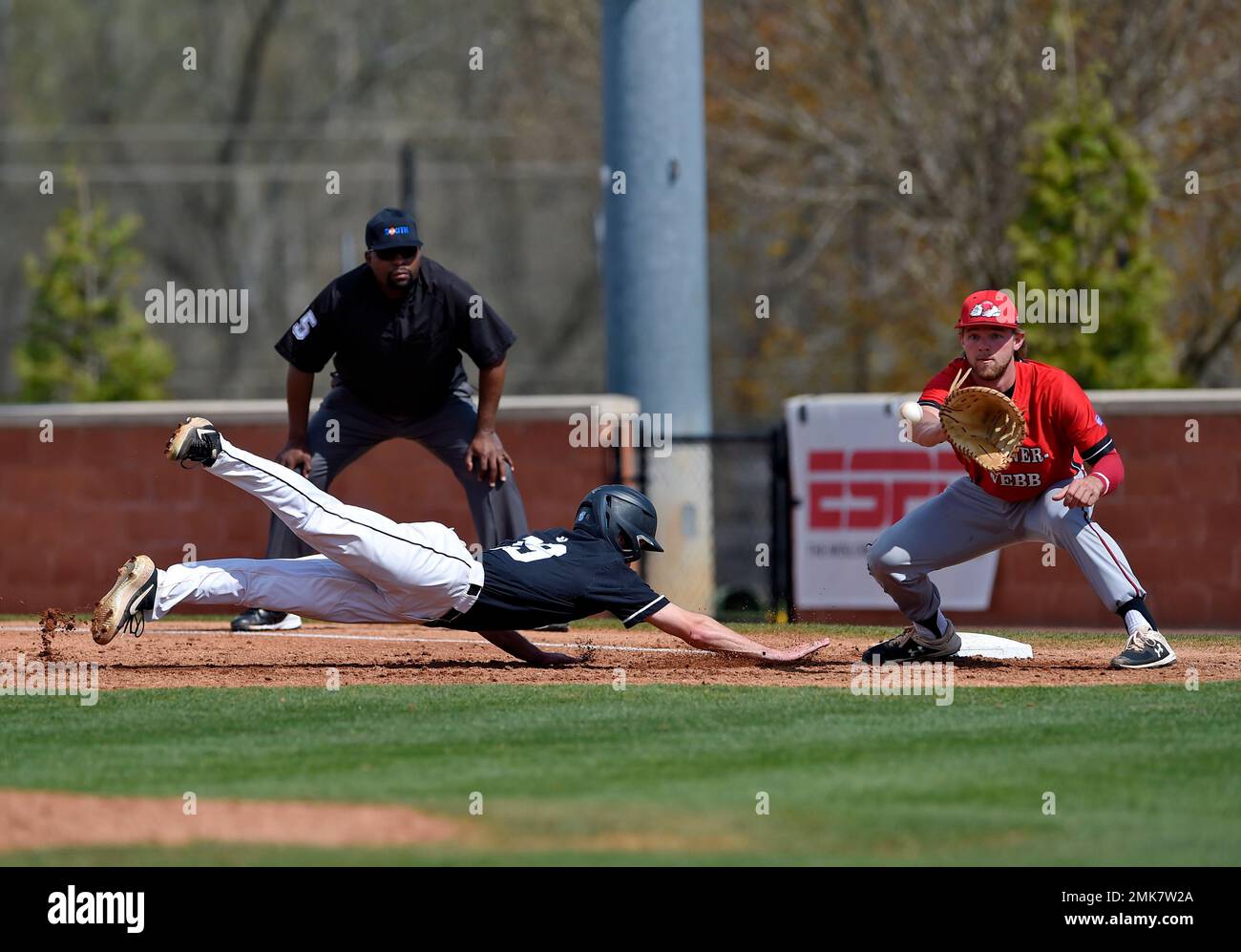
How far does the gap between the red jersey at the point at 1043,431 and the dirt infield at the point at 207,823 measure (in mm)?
3446

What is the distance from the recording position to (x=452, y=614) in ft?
26.2

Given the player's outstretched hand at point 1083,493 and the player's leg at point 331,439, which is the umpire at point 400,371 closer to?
the player's leg at point 331,439

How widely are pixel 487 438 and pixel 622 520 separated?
1.40 m

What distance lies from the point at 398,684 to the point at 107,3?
97.5 feet

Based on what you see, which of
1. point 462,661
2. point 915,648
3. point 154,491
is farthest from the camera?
point 154,491

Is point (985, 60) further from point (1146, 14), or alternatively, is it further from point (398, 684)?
point (398, 684)

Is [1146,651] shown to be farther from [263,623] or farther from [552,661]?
[263,623]

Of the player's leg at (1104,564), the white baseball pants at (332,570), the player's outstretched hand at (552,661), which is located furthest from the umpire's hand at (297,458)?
the player's leg at (1104,564)

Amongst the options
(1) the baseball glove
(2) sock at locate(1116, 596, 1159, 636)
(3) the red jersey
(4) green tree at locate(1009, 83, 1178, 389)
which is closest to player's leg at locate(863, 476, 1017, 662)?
(3) the red jersey

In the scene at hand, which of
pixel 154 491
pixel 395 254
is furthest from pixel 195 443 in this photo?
pixel 154 491

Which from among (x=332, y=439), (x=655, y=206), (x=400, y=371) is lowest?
(x=332, y=439)

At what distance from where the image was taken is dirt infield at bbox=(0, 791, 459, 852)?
5.62 metres

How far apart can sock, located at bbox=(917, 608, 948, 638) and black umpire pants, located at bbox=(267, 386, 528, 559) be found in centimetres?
221

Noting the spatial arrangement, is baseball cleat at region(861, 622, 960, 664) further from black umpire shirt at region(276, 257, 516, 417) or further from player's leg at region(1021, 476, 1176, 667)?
black umpire shirt at region(276, 257, 516, 417)
